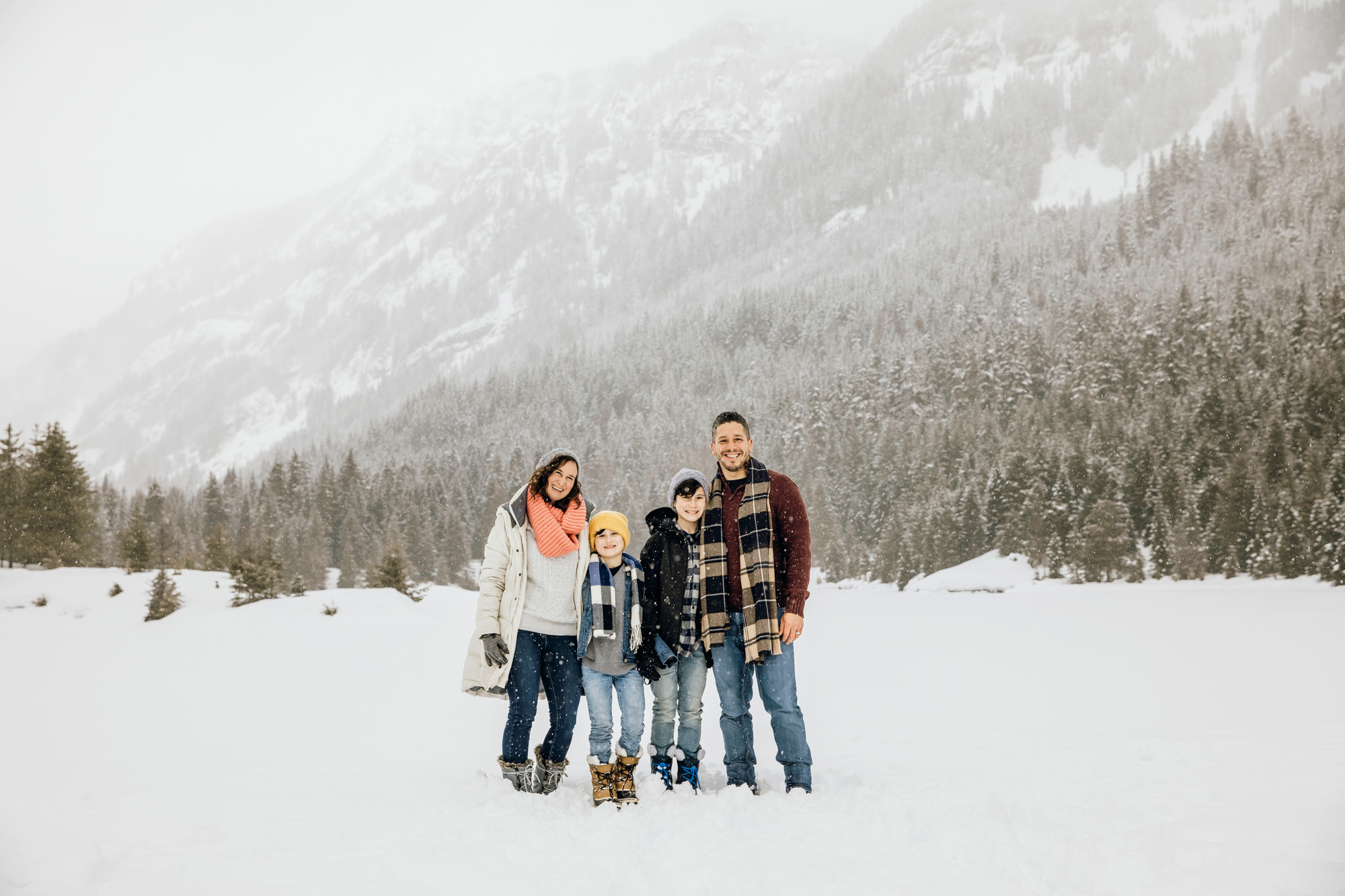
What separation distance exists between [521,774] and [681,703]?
1149 millimetres

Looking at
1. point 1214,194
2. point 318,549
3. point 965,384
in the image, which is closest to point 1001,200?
point 1214,194

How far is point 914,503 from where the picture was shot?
5419cm

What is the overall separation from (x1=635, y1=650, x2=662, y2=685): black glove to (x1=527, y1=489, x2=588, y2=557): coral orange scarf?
0.84 meters

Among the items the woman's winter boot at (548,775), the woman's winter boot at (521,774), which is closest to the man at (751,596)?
the woman's winter boot at (548,775)

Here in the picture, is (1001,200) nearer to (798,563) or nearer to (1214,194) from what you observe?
(1214,194)

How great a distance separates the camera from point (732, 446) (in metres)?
4.70

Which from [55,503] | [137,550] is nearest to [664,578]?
[137,550]

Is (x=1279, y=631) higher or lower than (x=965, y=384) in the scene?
lower

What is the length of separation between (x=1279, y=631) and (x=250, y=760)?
18.7 metres

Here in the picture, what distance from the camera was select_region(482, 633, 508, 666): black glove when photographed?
4492 millimetres

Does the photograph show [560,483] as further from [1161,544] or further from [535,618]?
[1161,544]

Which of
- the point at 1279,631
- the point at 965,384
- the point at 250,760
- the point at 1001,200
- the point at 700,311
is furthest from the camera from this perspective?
the point at 1001,200

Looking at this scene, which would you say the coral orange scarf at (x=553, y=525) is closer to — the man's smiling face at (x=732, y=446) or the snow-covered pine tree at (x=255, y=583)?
the man's smiling face at (x=732, y=446)

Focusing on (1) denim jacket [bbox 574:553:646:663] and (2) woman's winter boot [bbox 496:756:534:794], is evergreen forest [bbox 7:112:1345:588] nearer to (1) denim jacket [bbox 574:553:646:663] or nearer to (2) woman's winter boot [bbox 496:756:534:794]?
(2) woman's winter boot [bbox 496:756:534:794]
